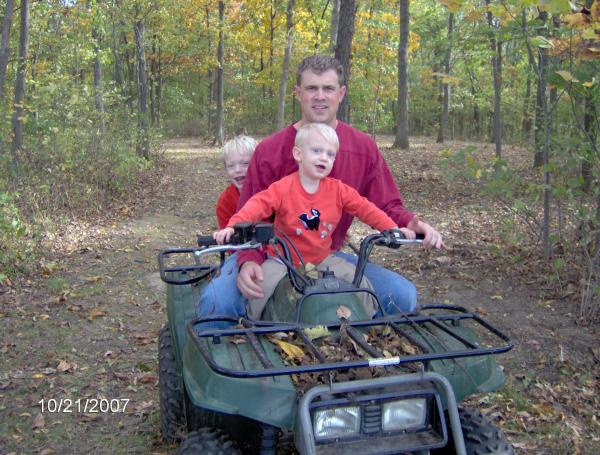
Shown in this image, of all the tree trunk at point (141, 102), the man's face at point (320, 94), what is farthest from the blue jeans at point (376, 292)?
the tree trunk at point (141, 102)

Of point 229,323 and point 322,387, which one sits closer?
point 322,387

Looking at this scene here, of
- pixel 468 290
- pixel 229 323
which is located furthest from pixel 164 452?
pixel 468 290

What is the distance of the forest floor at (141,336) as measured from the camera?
3.65 metres

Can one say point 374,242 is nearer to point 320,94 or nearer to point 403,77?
point 320,94

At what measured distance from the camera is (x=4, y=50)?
8.68 metres

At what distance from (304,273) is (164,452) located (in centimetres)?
144

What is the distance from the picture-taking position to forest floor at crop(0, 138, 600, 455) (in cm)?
365

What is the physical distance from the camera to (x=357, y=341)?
219cm

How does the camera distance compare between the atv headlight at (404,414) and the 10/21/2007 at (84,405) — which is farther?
the 10/21/2007 at (84,405)

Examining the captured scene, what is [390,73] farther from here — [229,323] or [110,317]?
[229,323]

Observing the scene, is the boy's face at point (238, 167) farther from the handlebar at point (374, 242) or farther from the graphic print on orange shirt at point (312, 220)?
the handlebar at point (374, 242)

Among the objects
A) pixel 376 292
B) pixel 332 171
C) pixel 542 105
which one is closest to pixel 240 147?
pixel 332 171

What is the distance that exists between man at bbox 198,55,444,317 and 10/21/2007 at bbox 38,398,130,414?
53.7 inches

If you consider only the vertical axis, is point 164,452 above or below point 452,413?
below
